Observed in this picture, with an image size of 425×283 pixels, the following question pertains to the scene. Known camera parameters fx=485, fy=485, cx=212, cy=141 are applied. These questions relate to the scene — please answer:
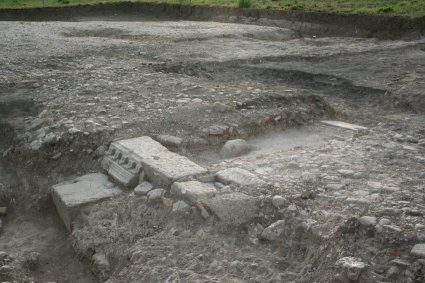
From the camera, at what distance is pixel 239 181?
3188mm

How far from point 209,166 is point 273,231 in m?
0.99

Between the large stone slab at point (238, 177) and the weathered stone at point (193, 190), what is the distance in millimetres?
105

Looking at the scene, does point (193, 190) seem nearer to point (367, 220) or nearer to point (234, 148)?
point (234, 148)

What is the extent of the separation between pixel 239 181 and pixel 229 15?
10678mm

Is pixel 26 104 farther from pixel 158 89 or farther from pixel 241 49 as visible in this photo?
pixel 241 49

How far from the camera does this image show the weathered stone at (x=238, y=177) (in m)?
3.14

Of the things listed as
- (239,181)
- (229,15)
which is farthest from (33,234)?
(229,15)

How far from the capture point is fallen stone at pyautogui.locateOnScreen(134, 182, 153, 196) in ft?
10.9

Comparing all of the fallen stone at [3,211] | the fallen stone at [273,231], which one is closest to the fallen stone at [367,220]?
the fallen stone at [273,231]

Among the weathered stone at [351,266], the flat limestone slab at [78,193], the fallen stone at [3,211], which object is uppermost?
the weathered stone at [351,266]

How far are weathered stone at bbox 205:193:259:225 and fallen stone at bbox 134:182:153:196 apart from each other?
1.77 ft

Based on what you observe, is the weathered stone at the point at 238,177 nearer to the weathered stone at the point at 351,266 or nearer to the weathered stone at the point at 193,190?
the weathered stone at the point at 193,190

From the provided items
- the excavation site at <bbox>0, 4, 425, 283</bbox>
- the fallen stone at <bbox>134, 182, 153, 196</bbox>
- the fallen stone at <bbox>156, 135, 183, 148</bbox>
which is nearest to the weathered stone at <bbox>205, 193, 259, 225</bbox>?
the excavation site at <bbox>0, 4, 425, 283</bbox>

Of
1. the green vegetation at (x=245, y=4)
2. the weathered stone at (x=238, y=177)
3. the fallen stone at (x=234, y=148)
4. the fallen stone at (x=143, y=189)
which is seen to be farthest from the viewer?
the green vegetation at (x=245, y=4)
